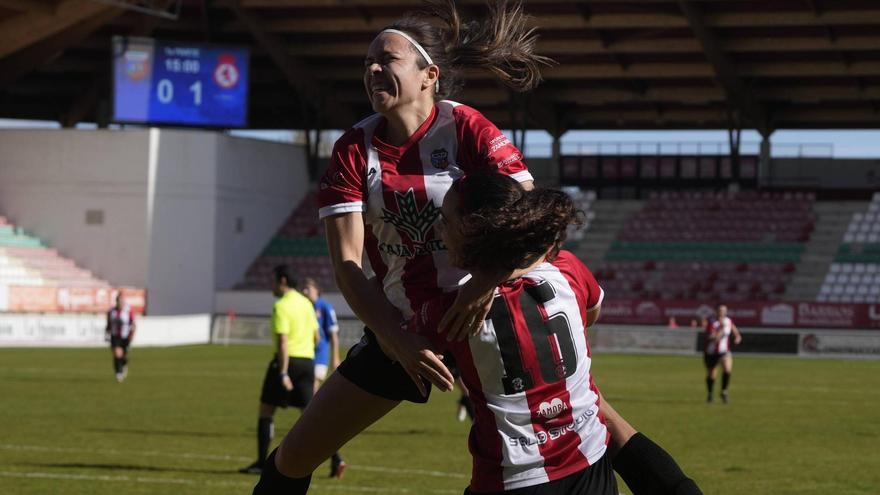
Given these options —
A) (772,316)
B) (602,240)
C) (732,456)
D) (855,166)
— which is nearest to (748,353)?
(772,316)

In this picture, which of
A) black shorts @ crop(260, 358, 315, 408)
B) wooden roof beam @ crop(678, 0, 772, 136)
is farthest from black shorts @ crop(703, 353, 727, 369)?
wooden roof beam @ crop(678, 0, 772, 136)

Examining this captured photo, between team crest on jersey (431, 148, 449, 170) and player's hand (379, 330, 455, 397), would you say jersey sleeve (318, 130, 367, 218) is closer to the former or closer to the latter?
team crest on jersey (431, 148, 449, 170)

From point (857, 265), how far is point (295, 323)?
1419 inches

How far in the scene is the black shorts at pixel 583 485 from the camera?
411 cm

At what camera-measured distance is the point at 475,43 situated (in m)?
5.20

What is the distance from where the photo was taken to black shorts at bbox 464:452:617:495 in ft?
13.5

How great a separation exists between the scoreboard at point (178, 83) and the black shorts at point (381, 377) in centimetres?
4129

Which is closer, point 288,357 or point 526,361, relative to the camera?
point 526,361

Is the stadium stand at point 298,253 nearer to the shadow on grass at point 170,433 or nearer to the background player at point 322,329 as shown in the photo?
the shadow on grass at point 170,433

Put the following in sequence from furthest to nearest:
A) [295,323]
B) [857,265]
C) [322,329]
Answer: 1. [857,265]
2. [322,329]
3. [295,323]

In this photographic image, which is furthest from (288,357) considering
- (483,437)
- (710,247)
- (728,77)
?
(710,247)

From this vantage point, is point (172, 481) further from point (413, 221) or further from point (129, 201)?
point (129, 201)

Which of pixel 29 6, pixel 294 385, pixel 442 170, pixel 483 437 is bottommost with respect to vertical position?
pixel 29 6

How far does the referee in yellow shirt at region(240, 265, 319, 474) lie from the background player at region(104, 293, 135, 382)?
506 inches
